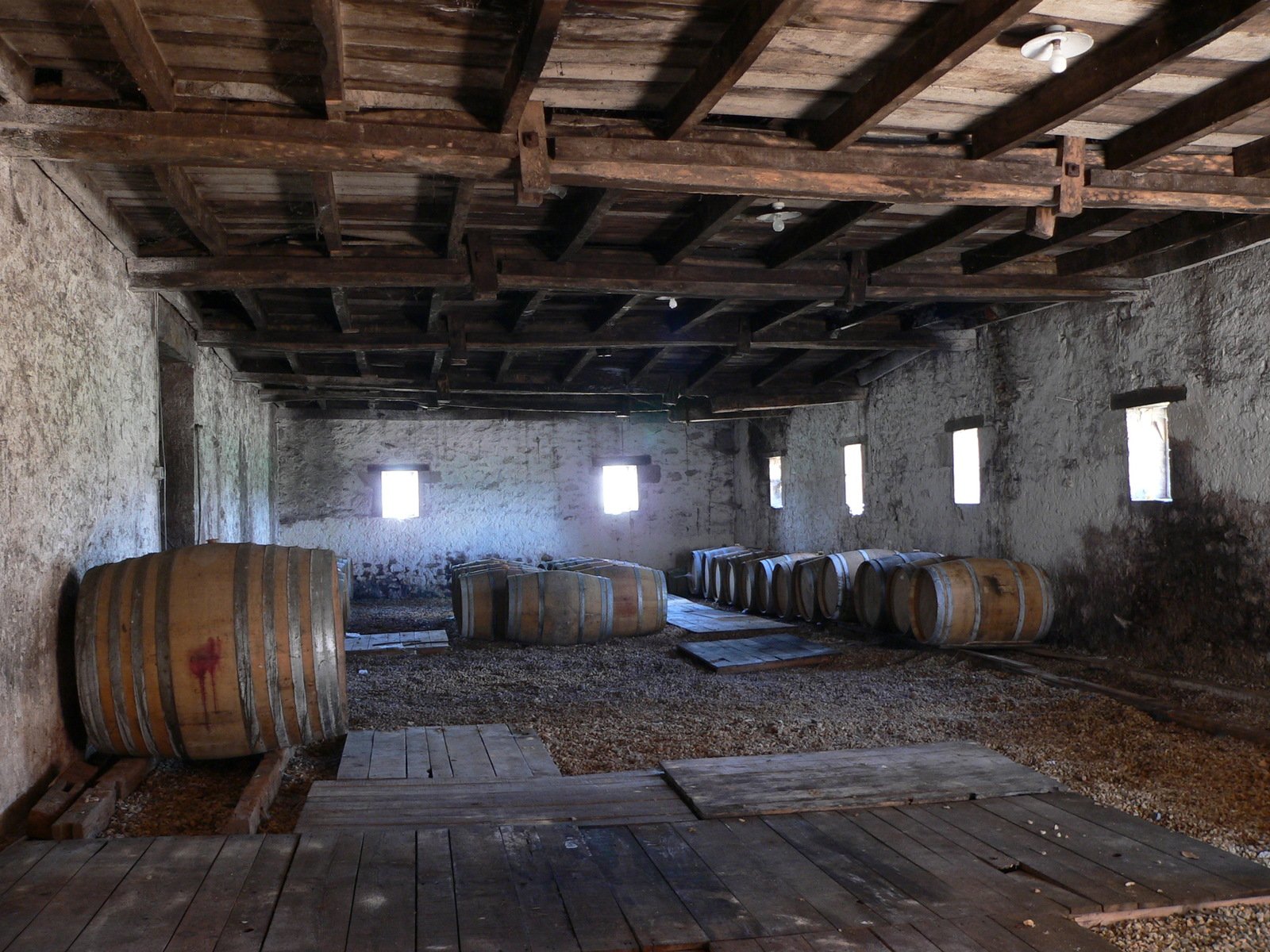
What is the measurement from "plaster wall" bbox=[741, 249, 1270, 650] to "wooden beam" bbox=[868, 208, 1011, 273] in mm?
1673

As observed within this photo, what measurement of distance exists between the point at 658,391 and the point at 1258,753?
24.0 ft

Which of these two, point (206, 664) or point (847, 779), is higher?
point (206, 664)

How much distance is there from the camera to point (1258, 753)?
13.6 ft

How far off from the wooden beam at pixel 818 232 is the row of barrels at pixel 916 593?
8.50 ft

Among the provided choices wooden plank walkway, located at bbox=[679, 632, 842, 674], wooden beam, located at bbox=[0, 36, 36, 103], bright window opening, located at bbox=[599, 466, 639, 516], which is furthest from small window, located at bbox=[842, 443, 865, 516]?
wooden beam, located at bbox=[0, 36, 36, 103]

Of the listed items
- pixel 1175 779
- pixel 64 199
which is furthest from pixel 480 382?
pixel 1175 779

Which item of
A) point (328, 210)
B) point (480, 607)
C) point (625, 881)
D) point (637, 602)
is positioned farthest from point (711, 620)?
point (625, 881)

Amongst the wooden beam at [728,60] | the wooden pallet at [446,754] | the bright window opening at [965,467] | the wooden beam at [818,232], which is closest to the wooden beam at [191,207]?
the wooden beam at [728,60]

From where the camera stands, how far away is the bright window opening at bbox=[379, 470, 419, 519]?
1270 cm

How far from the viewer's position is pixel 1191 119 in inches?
147

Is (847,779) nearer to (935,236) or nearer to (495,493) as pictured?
(935,236)

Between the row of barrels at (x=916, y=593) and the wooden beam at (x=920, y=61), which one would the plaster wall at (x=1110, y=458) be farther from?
the wooden beam at (x=920, y=61)

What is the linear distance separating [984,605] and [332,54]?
5.57m

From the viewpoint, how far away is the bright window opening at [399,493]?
12695mm
